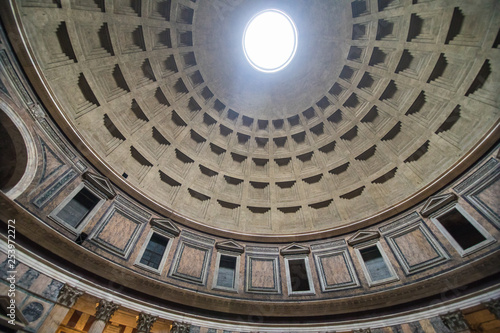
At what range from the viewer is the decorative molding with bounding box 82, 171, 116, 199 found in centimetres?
1280

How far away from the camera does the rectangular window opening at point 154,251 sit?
13334 millimetres

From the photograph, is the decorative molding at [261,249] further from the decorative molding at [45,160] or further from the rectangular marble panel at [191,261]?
the decorative molding at [45,160]

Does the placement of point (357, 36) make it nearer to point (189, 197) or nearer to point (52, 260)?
point (189, 197)

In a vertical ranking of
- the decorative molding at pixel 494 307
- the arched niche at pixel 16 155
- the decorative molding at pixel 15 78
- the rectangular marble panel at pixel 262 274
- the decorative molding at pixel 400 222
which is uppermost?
the decorative molding at pixel 15 78

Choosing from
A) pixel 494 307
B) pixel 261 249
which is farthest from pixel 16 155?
pixel 494 307

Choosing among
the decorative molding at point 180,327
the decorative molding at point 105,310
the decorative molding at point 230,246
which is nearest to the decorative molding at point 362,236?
the decorative molding at point 230,246

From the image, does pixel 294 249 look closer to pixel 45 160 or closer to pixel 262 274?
pixel 262 274

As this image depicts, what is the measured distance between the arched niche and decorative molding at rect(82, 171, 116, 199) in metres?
2.42

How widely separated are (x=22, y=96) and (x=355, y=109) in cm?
2085

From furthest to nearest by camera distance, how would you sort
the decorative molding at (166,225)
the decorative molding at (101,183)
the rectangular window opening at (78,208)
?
the decorative molding at (166,225) < the decorative molding at (101,183) < the rectangular window opening at (78,208)

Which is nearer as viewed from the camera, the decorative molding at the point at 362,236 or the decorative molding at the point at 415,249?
the decorative molding at the point at 415,249

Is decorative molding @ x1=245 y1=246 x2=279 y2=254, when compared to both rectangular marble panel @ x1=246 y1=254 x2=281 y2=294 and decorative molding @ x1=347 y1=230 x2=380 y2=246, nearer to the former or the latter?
rectangular marble panel @ x1=246 y1=254 x2=281 y2=294

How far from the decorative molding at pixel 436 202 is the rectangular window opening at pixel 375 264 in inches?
143

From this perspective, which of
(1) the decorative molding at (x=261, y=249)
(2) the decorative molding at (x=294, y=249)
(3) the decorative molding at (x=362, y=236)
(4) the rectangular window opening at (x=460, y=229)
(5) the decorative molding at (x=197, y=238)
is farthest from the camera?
(1) the decorative molding at (x=261, y=249)
